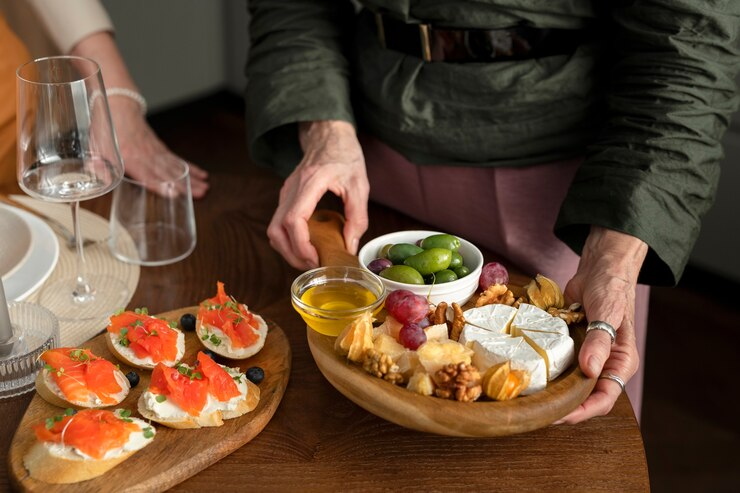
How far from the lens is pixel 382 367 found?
97cm

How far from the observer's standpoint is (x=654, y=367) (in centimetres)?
287

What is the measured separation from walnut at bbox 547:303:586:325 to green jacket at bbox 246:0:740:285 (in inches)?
7.9

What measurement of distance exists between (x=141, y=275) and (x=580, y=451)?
745 mm

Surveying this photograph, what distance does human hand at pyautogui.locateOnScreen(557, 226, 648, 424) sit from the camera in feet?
3.33

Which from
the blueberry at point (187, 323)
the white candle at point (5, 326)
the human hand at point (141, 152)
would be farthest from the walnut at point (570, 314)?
the human hand at point (141, 152)

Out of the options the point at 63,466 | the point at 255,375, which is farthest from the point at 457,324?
the point at 63,466

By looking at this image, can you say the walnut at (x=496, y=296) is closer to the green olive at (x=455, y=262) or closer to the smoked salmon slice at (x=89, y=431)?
the green olive at (x=455, y=262)

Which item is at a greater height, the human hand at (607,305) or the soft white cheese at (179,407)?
the human hand at (607,305)

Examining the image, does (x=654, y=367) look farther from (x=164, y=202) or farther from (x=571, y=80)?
(x=164, y=202)

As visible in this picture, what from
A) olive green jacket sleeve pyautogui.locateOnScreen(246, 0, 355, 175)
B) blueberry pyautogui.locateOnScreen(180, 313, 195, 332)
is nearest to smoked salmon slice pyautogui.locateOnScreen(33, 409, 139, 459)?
blueberry pyautogui.locateOnScreen(180, 313, 195, 332)

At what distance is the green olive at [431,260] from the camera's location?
1.13 meters

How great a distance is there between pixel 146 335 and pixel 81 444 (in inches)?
8.1

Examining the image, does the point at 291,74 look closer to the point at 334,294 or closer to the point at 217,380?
the point at 334,294

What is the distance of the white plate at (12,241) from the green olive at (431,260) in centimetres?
60
